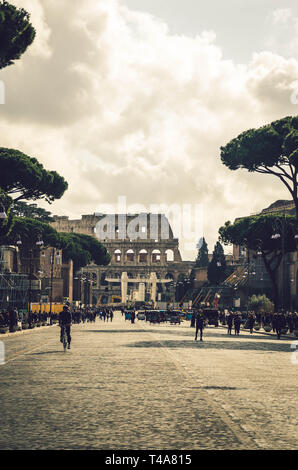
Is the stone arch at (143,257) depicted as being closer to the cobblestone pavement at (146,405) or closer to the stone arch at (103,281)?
the stone arch at (103,281)

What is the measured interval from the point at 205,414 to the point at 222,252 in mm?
119183

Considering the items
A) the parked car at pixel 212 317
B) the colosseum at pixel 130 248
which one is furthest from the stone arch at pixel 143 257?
the parked car at pixel 212 317

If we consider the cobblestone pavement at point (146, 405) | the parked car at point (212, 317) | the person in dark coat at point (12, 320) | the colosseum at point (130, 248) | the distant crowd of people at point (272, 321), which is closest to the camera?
the cobblestone pavement at point (146, 405)

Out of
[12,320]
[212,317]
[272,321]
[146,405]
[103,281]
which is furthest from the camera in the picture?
[103,281]

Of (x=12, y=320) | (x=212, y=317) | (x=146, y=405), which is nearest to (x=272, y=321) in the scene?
(x=12, y=320)

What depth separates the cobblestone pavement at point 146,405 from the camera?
7777 millimetres

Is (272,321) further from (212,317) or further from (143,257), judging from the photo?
(143,257)

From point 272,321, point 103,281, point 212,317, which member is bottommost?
point 272,321

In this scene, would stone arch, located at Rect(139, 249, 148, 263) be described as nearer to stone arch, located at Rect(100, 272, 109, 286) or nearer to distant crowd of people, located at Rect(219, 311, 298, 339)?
stone arch, located at Rect(100, 272, 109, 286)

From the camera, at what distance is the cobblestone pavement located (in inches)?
306

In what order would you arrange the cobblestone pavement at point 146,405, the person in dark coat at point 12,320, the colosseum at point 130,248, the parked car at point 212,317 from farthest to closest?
the colosseum at point 130,248
the parked car at point 212,317
the person in dark coat at point 12,320
the cobblestone pavement at point 146,405

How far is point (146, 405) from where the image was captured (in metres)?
10.7

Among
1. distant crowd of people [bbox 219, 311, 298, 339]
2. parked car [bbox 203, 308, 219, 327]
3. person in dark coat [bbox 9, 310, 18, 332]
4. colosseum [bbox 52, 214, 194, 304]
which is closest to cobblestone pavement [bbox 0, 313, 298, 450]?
distant crowd of people [bbox 219, 311, 298, 339]

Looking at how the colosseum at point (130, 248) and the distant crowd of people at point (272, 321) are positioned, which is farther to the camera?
the colosseum at point (130, 248)
